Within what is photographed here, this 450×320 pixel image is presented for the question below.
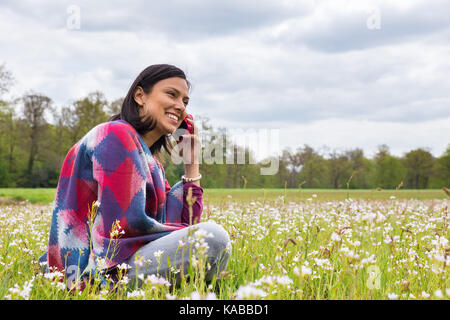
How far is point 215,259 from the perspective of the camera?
113 inches

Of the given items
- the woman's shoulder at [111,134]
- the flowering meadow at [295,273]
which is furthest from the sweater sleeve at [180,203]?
the woman's shoulder at [111,134]

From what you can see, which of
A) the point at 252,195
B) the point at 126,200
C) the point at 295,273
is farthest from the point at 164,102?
the point at 252,195

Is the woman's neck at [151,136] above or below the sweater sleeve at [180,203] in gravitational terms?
above

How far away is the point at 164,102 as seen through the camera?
10.9ft

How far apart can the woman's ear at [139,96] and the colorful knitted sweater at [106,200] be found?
45cm

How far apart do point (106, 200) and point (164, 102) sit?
105 cm

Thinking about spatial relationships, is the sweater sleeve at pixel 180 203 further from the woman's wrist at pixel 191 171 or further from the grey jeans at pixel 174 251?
the grey jeans at pixel 174 251

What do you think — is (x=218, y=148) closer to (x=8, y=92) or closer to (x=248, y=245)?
(x=8, y=92)

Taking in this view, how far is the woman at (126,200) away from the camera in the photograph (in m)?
2.73

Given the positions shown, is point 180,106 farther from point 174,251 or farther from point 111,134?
point 174,251

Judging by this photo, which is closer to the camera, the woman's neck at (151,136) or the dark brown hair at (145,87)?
the dark brown hair at (145,87)
